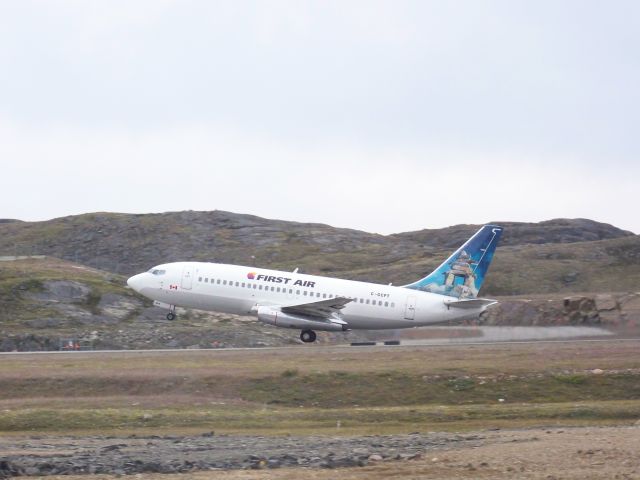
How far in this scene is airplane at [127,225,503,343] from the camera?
2163 inches

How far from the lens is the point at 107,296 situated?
243 ft

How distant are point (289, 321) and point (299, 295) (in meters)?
1.58

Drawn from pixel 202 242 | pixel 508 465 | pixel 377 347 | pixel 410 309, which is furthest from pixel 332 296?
pixel 202 242

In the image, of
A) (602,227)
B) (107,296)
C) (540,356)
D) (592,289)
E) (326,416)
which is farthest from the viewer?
(602,227)

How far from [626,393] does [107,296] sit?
45.5 meters

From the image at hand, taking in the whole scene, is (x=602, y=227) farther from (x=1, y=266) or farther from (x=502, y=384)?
(x=502, y=384)

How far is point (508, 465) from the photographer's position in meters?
20.4

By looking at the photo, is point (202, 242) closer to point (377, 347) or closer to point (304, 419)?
point (377, 347)

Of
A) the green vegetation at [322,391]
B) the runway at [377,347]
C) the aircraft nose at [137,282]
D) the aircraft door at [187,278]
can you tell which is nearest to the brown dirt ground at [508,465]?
the green vegetation at [322,391]

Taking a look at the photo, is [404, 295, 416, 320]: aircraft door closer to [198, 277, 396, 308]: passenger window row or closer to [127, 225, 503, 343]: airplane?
[127, 225, 503, 343]: airplane

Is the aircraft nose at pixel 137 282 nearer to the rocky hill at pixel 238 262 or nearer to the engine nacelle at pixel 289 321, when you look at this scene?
the rocky hill at pixel 238 262

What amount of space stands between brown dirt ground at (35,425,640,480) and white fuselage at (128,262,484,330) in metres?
31.1

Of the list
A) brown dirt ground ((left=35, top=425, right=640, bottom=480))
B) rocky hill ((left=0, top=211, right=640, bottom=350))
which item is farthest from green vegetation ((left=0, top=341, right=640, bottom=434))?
rocky hill ((left=0, top=211, right=640, bottom=350))

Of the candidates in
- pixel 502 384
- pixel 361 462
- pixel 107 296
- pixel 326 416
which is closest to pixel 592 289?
pixel 107 296
